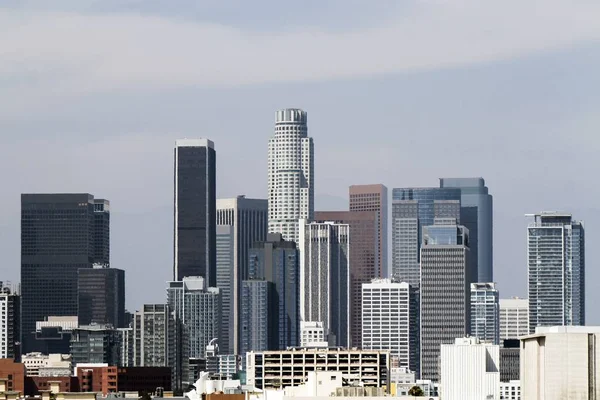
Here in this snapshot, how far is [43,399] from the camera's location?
110 meters

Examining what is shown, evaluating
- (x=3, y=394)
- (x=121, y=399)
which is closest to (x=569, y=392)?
(x=3, y=394)

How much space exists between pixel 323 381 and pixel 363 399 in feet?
68.7

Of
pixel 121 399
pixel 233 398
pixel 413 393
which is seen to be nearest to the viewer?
pixel 413 393

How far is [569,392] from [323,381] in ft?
155

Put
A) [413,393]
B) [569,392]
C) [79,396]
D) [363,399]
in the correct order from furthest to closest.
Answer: [79,396] → [413,393] → [363,399] → [569,392]

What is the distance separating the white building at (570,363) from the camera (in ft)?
197

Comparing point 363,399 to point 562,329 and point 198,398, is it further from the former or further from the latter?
point 198,398

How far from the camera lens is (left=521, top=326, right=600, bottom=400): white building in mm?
60188

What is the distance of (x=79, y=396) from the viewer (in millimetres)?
106438

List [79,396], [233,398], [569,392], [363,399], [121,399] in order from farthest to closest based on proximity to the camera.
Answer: [121,399] < [233,398] < [79,396] < [363,399] < [569,392]

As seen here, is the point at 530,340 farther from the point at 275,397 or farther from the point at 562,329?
the point at 275,397

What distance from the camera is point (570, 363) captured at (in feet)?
198

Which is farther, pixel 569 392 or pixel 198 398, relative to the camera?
pixel 198 398

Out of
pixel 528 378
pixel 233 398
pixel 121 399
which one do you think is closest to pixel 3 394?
pixel 233 398
